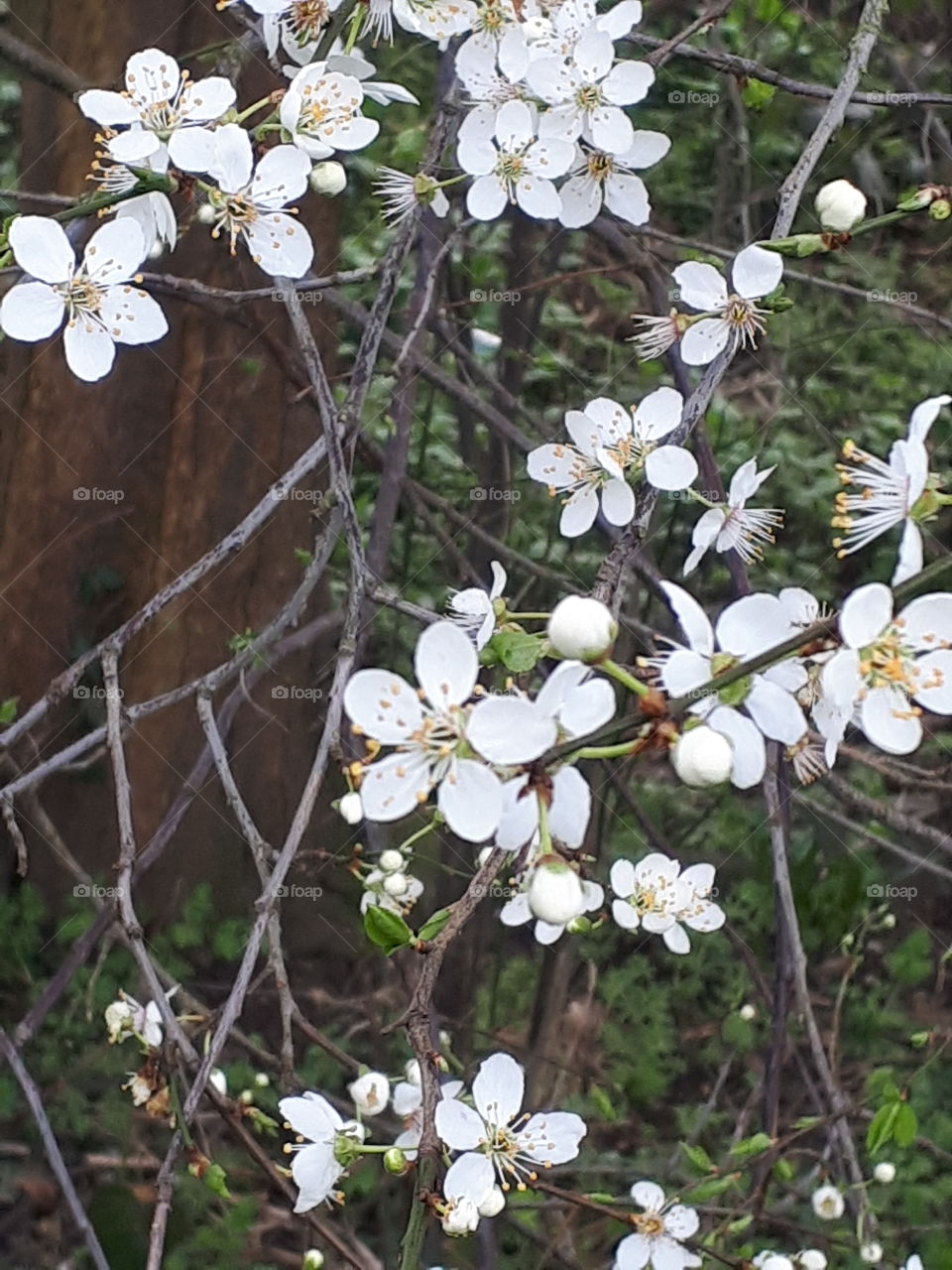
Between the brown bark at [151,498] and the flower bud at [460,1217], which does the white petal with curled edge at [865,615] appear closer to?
the flower bud at [460,1217]

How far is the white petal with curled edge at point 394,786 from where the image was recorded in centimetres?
70

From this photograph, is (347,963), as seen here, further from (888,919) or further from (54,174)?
(54,174)

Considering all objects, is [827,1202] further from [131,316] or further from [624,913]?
[131,316]

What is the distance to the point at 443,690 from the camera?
0.70 metres

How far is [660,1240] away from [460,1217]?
0.64m

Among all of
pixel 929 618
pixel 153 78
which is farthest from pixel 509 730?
pixel 153 78

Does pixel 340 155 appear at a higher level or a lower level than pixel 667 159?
higher

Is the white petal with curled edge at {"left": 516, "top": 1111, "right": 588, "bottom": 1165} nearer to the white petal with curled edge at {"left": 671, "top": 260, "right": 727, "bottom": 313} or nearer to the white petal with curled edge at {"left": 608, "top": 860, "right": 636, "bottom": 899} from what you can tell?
the white petal with curled edge at {"left": 608, "top": 860, "right": 636, "bottom": 899}

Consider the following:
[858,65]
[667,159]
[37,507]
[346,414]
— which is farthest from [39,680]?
[667,159]

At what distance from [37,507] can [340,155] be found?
0.90 metres

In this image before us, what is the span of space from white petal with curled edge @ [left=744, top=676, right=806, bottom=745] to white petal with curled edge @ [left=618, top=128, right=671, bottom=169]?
830 mm

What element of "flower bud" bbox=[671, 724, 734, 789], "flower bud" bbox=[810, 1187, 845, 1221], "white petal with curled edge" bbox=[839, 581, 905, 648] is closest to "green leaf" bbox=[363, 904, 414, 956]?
"flower bud" bbox=[671, 724, 734, 789]

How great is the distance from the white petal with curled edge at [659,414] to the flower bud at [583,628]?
493 mm

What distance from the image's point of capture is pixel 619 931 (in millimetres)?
2791
